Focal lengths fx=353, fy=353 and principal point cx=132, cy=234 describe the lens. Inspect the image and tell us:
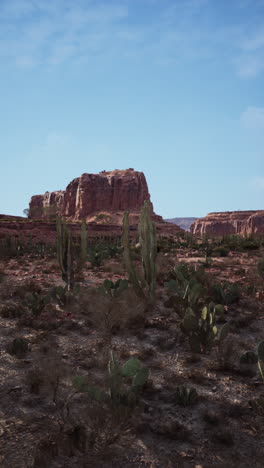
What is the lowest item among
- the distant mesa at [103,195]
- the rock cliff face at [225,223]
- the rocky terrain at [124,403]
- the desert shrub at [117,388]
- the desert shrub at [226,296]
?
the rocky terrain at [124,403]

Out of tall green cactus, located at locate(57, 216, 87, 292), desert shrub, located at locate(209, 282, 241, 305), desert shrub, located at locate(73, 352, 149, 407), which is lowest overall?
desert shrub, located at locate(73, 352, 149, 407)

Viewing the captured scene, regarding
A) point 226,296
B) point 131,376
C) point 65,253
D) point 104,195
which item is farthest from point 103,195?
point 131,376

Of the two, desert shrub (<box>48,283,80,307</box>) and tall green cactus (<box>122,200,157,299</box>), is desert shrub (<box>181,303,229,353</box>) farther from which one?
desert shrub (<box>48,283,80,307</box>)

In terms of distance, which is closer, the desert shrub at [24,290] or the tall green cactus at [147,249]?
the tall green cactus at [147,249]

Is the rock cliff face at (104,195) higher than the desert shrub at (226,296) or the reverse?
higher

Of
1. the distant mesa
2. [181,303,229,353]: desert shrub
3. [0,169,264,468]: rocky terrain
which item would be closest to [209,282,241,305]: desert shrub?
[0,169,264,468]: rocky terrain

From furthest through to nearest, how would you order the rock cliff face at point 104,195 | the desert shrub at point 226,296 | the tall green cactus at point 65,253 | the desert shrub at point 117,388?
1. the rock cliff face at point 104,195
2. the tall green cactus at point 65,253
3. the desert shrub at point 226,296
4. the desert shrub at point 117,388

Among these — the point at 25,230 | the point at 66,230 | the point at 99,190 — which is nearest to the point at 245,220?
the point at 99,190

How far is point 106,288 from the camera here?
815 cm

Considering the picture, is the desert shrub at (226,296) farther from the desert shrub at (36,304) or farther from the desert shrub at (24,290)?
the desert shrub at (24,290)

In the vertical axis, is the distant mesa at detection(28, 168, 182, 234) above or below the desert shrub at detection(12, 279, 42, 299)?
above

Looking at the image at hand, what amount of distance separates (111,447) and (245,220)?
360 feet

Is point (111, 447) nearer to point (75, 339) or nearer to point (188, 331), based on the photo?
point (188, 331)

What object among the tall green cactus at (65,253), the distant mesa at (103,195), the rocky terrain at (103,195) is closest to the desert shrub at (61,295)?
the tall green cactus at (65,253)
